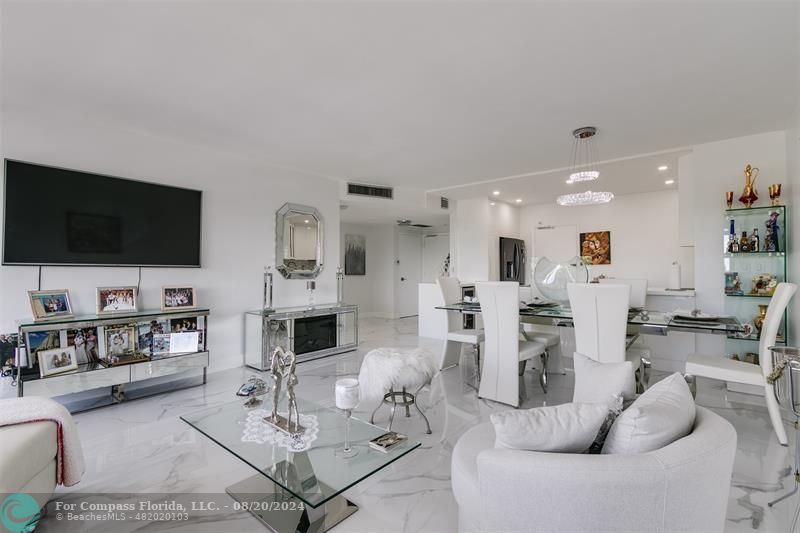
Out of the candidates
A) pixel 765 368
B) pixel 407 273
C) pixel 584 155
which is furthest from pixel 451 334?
pixel 407 273

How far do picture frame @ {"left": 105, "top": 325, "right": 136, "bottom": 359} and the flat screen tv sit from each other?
0.60 m

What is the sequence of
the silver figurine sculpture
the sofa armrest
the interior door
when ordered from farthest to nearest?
1. the interior door
2. the silver figurine sculpture
3. the sofa armrest

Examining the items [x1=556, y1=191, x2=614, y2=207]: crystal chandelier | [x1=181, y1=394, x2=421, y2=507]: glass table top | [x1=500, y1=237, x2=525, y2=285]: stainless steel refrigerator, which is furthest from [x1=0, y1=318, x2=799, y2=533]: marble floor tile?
[x1=500, y1=237, x2=525, y2=285]: stainless steel refrigerator

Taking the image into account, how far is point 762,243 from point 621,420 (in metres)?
3.84

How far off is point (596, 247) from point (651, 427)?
21.4 ft

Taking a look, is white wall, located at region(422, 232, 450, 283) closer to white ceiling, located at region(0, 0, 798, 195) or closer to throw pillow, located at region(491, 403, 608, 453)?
white ceiling, located at region(0, 0, 798, 195)

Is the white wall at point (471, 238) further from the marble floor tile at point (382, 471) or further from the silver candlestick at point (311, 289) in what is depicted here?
the marble floor tile at point (382, 471)

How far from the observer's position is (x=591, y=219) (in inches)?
276

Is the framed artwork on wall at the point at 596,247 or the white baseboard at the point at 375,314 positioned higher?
the framed artwork on wall at the point at 596,247

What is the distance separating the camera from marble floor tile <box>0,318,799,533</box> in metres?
1.73

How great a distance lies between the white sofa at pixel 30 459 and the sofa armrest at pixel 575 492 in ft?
5.82

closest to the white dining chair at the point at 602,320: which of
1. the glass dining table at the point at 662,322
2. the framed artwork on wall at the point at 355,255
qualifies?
the glass dining table at the point at 662,322

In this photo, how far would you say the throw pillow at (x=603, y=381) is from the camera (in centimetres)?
172

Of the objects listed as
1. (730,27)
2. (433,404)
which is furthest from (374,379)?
(730,27)
